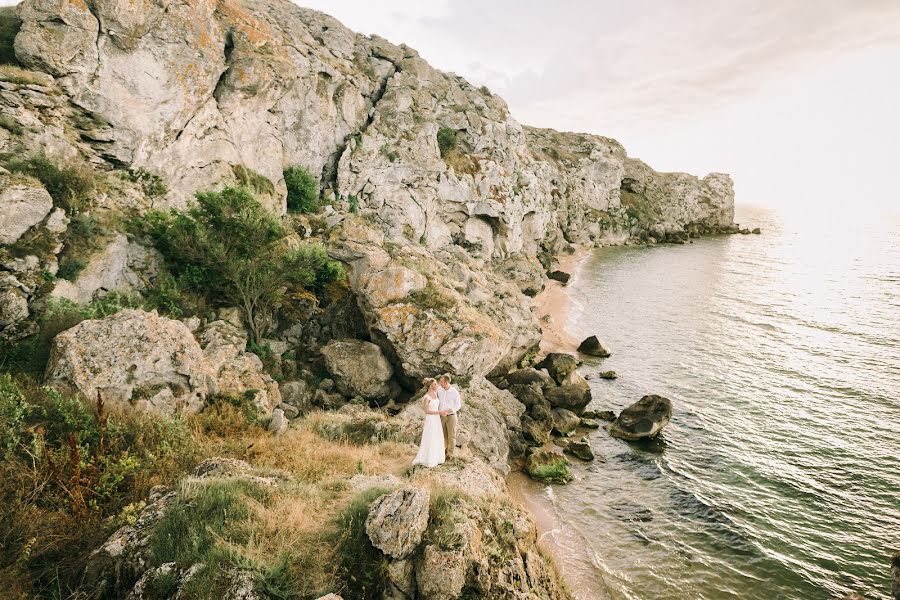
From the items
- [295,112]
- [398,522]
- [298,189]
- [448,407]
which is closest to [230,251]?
[448,407]

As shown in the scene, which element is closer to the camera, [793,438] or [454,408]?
[454,408]

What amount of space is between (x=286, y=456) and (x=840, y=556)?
67.2ft

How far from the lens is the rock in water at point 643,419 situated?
23.7 metres

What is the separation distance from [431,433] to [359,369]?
32.5 feet

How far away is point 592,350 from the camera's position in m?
36.2

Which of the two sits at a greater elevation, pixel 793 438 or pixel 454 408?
pixel 454 408

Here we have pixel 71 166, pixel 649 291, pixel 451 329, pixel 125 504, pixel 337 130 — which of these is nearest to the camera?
pixel 125 504

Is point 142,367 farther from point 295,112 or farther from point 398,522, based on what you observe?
point 295,112

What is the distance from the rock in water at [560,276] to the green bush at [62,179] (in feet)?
179

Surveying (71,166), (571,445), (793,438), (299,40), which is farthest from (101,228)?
(793,438)

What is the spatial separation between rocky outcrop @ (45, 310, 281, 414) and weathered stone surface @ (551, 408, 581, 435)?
52.2 ft

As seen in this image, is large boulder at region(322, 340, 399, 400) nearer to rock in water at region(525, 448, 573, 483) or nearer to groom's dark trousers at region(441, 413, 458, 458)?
rock in water at region(525, 448, 573, 483)

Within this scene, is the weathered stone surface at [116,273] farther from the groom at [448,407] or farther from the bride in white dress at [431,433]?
the groom at [448,407]

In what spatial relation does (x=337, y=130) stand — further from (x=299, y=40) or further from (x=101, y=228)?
(x=101, y=228)
